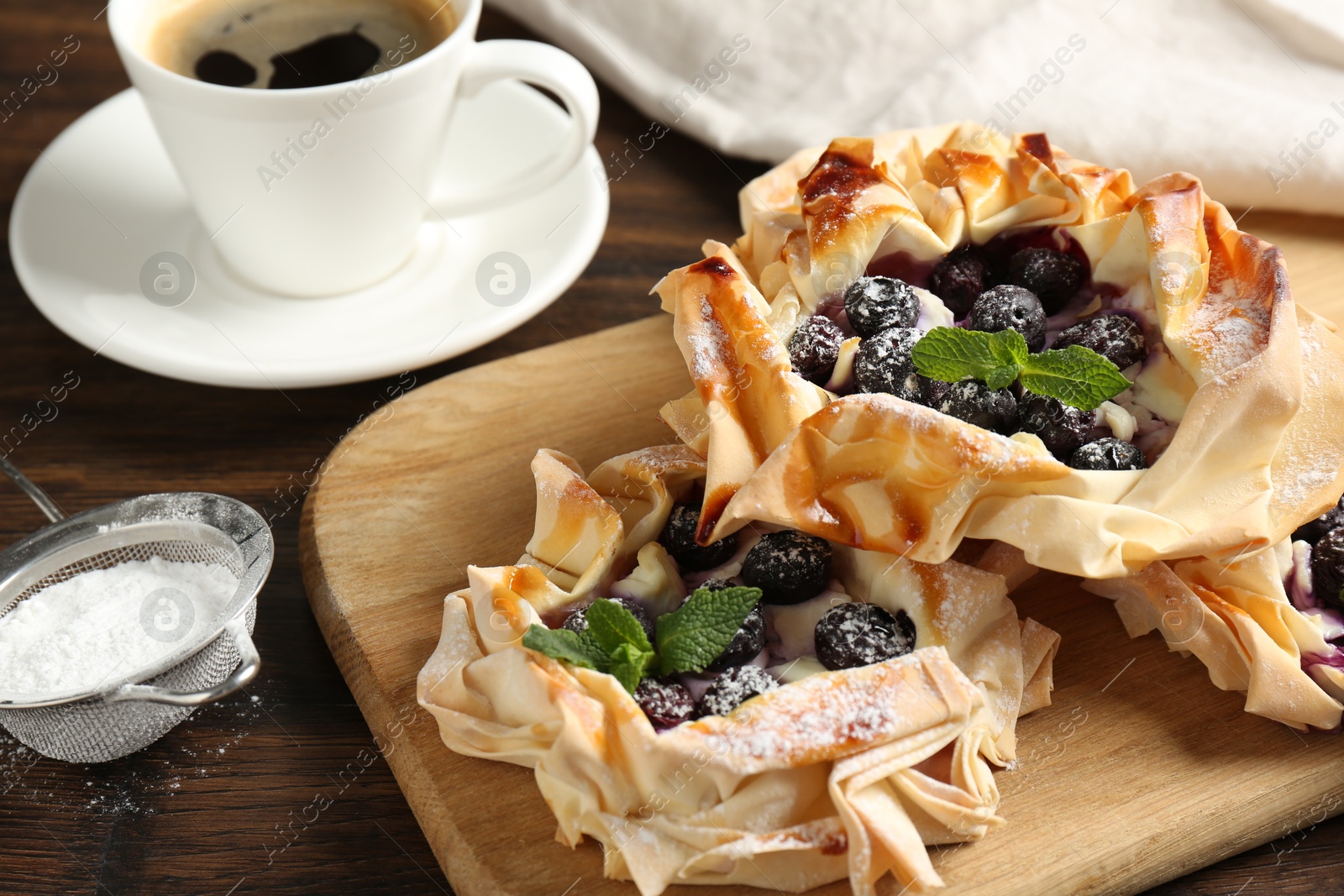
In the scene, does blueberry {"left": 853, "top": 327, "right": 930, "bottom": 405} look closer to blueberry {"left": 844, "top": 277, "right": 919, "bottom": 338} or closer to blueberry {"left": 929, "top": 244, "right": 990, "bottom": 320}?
blueberry {"left": 844, "top": 277, "right": 919, "bottom": 338}

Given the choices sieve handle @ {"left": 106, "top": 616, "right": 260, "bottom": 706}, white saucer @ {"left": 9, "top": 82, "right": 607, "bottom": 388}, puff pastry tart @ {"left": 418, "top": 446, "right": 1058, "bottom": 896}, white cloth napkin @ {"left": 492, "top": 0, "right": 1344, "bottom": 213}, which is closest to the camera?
puff pastry tart @ {"left": 418, "top": 446, "right": 1058, "bottom": 896}

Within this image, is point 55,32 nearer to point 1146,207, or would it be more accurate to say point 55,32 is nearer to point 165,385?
point 165,385

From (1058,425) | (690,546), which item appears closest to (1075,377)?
(1058,425)

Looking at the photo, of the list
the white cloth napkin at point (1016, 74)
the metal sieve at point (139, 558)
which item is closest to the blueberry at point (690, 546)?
the metal sieve at point (139, 558)

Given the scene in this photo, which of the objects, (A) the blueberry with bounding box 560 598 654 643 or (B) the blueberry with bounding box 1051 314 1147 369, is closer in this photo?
(A) the blueberry with bounding box 560 598 654 643

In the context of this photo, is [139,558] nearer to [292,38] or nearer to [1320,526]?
[292,38]

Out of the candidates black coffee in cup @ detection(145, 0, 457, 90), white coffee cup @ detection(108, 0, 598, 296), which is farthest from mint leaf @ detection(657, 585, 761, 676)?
black coffee in cup @ detection(145, 0, 457, 90)

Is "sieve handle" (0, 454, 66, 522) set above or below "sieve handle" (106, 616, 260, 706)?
below
